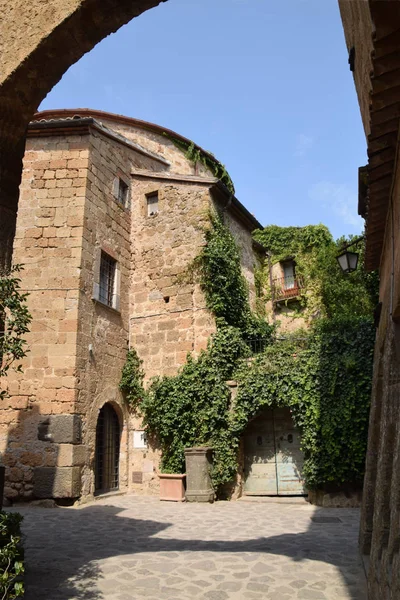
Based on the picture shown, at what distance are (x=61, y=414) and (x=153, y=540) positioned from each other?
4.08 meters

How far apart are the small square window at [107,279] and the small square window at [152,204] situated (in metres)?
1.92

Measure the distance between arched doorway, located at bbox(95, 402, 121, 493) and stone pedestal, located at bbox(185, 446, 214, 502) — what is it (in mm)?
2043

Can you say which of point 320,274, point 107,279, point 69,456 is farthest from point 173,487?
point 320,274

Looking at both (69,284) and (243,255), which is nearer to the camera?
(69,284)

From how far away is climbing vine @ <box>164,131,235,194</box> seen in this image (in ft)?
55.2

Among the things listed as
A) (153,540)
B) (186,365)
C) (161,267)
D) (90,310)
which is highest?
(161,267)

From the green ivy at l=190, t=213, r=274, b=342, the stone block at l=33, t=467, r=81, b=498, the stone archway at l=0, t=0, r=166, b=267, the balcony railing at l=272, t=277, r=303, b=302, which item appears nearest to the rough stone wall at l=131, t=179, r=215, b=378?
the green ivy at l=190, t=213, r=274, b=342

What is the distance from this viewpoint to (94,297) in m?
10.9

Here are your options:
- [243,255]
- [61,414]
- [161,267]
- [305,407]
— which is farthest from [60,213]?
[305,407]

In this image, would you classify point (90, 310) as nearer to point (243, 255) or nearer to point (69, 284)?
point (69, 284)

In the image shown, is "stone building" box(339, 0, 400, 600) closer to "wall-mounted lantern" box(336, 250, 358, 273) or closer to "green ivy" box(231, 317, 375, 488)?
"wall-mounted lantern" box(336, 250, 358, 273)

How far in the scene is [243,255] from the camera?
14.6 metres

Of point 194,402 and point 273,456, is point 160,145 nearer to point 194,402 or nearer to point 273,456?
point 194,402

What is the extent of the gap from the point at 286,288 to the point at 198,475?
34.6ft
